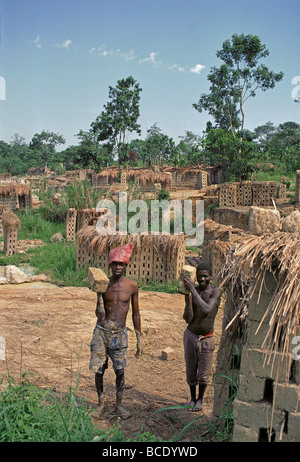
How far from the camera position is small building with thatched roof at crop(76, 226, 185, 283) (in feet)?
32.1

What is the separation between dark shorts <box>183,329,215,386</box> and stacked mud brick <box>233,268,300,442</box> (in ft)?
3.28

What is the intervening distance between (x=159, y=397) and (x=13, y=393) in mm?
1739

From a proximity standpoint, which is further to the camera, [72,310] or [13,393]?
[72,310]

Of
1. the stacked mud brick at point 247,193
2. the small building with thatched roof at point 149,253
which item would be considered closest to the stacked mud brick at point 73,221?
the small building with thatched roof at point 149,253

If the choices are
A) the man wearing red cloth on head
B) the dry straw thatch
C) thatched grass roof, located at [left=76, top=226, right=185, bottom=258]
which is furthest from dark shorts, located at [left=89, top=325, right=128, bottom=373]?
thatched grass roof, located at [left=76, top=226, right=185, bottom=258]

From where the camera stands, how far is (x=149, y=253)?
10000 millimetres

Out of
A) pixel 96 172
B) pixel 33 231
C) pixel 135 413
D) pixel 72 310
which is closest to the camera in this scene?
pixel 135 413

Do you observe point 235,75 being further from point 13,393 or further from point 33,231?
point 13,393

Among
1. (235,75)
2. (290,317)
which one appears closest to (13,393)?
(290,317)

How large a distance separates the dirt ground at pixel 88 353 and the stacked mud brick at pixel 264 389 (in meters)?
0.79

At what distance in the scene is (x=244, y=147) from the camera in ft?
76.2

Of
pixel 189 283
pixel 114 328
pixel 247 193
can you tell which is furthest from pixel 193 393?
pixel 247 193

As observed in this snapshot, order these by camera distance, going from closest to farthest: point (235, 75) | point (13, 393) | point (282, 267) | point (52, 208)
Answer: point (282, 267) → point (13, 393) → point (52, 208) → point (235, 75)
